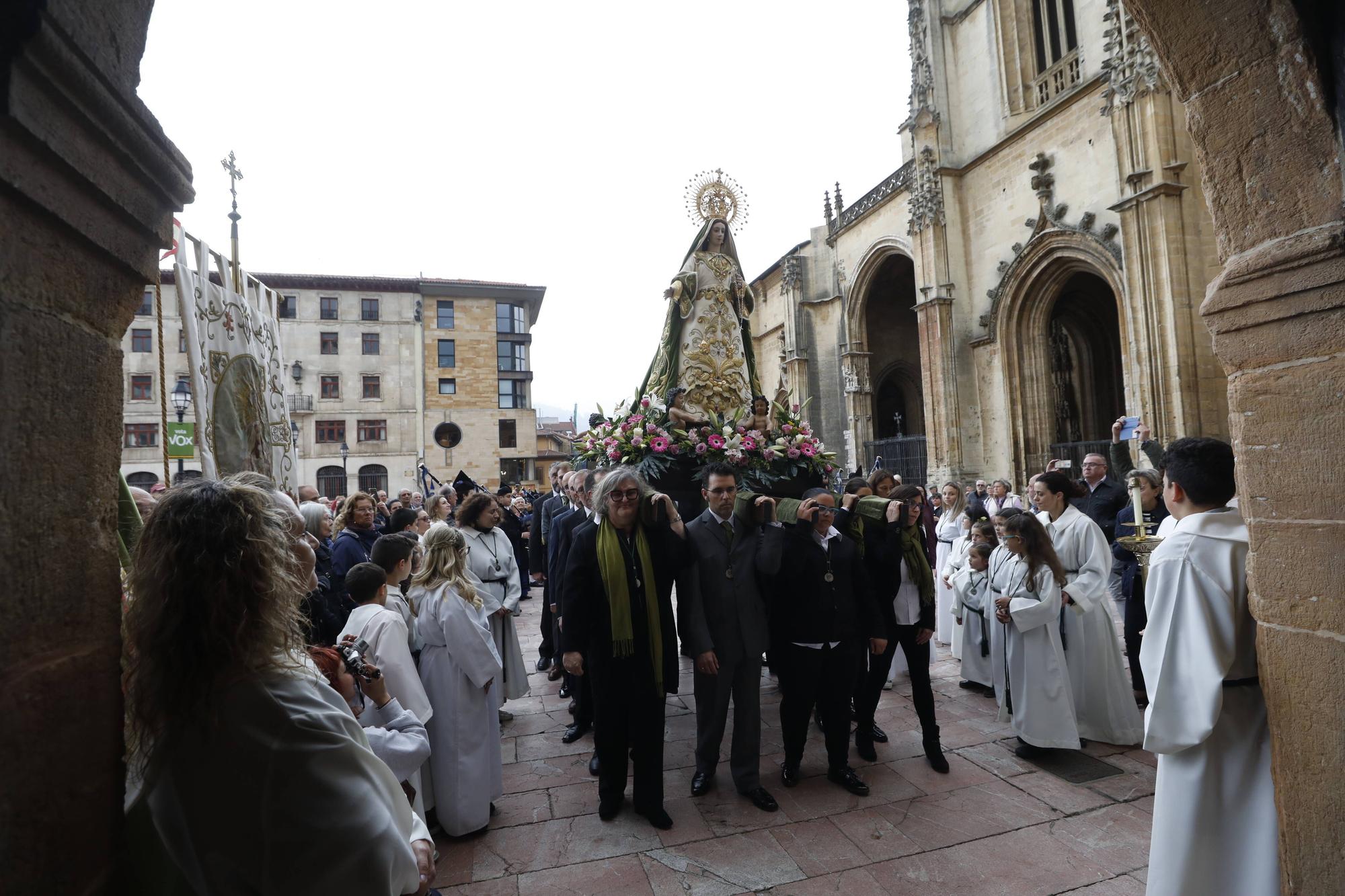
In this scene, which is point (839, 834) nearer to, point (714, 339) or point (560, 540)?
point (560, 540)

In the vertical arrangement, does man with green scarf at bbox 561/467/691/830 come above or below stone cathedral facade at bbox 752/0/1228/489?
below

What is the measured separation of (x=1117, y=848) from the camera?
11.0 ft

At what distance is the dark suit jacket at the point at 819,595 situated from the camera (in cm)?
429

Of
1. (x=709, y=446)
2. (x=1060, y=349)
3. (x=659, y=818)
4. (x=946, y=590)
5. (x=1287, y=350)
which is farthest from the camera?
(x=1060, y=349)

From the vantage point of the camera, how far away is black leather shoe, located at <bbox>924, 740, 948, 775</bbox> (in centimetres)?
434

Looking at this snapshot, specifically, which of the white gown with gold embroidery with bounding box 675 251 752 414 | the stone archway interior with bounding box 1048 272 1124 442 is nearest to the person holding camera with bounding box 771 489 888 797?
the white gown with gold embroidery with bounding box 675 251 752 414

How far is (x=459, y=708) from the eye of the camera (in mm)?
3865


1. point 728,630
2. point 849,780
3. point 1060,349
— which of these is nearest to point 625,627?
point 728,630

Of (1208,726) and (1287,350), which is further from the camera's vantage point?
(1208,726)

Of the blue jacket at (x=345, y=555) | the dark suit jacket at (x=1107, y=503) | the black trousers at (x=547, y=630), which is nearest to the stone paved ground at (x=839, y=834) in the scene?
the blue jacket at (x=345, y=555)

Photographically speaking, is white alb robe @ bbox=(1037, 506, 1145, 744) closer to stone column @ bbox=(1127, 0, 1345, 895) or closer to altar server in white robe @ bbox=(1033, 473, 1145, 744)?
altar server in white robe @ bbox=(1033, 473, 1145, 744)

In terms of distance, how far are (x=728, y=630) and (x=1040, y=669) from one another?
211cm

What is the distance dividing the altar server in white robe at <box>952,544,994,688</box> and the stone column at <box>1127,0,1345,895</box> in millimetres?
3068

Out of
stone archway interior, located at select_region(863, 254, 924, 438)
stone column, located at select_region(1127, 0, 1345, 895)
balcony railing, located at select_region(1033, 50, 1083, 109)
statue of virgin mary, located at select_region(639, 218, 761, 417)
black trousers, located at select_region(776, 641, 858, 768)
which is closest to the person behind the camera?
stone column, located at select_region(1127, 0, 1345, 895)
